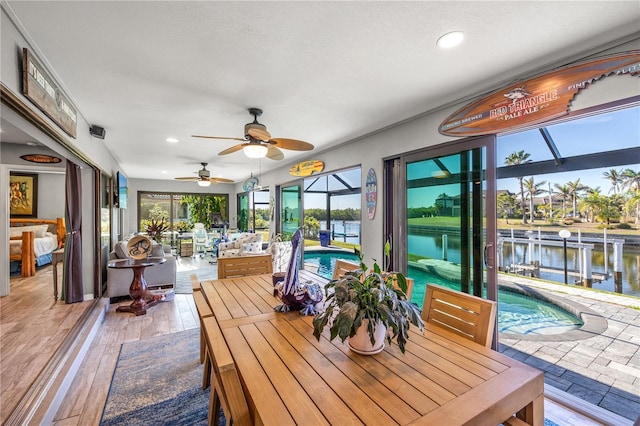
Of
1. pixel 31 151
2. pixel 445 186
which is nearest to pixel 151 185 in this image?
pixel 31 151

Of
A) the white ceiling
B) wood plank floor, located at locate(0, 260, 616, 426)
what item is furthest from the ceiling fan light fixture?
wood plank floor, located at locate(0, 260, 616, 426)

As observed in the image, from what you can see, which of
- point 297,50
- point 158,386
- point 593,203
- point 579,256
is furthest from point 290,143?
point 579,256

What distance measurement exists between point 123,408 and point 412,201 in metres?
3.32

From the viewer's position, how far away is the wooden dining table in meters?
0.86

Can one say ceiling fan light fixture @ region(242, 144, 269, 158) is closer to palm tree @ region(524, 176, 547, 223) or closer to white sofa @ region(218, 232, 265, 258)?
white sofa @ region(218, 232, 265, 258)

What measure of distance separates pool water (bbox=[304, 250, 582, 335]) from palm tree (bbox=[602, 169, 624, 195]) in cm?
188

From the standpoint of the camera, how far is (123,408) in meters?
1.91

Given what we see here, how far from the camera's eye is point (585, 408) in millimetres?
1911

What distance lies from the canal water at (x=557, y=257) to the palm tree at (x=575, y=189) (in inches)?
33.6

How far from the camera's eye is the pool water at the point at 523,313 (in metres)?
3.42

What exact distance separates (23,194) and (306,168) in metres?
6.27

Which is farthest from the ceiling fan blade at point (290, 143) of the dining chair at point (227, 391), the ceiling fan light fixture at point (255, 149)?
the dining chair at point (227, 391)

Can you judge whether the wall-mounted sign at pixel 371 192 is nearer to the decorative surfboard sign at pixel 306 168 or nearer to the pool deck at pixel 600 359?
the decorative surfboard sign at pixel 306 168

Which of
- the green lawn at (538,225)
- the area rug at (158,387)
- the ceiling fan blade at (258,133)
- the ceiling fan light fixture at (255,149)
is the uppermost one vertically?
the ceiling fan blade at (258,133)
